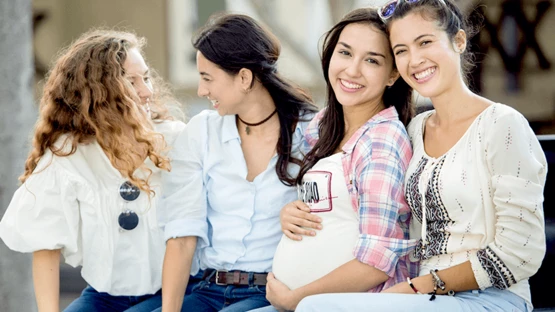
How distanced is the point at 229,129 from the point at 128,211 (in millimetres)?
514

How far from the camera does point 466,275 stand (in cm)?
256

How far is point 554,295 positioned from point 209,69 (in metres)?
1.59

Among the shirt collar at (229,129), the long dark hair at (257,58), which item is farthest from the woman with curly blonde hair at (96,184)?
the long dark hair at (257,58)

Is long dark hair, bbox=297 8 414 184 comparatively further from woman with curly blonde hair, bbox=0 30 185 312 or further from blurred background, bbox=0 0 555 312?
woman with curly blonde hair, bbox=0 30 185 312

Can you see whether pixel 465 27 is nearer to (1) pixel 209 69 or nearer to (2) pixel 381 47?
(2) pixel 381 47

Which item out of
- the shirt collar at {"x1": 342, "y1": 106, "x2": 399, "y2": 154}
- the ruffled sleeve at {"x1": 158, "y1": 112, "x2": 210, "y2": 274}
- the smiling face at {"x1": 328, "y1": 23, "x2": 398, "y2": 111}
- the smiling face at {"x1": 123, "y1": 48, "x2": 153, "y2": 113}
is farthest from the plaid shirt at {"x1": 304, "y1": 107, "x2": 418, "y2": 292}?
the smiling face at {"x1": 123, "y1": 48, "x2": 153, "y2": 113}

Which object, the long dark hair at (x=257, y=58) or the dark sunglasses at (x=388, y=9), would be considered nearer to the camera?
the dark sunglasses at (x=388, y=9)

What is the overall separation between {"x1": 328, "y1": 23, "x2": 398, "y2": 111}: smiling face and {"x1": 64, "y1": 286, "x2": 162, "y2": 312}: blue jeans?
1119 millimetres

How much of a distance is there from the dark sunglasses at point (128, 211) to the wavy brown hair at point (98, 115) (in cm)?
5

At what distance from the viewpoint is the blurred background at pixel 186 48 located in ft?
12.9

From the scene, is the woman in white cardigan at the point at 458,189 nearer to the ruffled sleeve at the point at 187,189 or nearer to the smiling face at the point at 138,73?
the ruffled sleeve at the point at 187,189

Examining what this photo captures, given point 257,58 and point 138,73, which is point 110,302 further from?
point 257,58

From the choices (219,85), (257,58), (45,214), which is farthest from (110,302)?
(257,58)

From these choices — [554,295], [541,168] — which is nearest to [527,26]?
[554,295]
